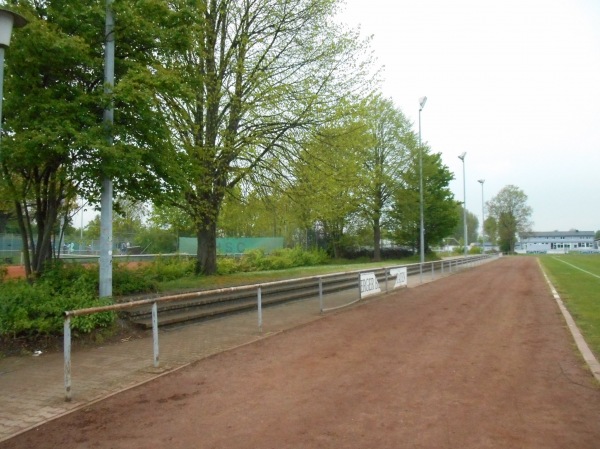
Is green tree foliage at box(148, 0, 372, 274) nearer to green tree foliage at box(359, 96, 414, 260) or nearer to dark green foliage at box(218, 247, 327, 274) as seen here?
dark green foliage at box(218, 247, 327, 274)

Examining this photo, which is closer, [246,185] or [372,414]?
[372,414]

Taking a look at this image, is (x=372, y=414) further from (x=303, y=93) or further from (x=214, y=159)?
(x=303, y=93)

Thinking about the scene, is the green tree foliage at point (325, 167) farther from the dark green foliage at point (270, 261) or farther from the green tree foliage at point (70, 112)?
the green tree foliage at point (70, 112)

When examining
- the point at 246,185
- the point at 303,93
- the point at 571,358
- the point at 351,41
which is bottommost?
the point at 571,358

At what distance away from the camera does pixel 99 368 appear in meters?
7.03

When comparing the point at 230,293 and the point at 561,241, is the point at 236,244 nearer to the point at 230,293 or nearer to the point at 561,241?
the point at 230,293

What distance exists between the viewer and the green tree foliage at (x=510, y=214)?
94375 mm

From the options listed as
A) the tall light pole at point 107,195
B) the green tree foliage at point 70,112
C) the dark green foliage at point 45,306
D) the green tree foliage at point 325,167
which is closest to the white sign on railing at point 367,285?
the green tree foliage at point 325,167

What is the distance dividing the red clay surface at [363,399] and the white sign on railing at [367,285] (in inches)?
218

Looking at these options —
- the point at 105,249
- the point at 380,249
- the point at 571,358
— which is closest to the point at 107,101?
the point at 105,249

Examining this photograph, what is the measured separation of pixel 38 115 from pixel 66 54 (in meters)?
1.18

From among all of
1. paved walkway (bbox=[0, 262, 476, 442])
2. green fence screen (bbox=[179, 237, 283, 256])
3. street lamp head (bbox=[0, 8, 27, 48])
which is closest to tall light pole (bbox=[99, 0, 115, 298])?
paved walkway (bbox=[0, 262, 476, 442])

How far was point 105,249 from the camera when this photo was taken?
9.56m

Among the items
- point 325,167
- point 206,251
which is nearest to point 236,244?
point 206,251
